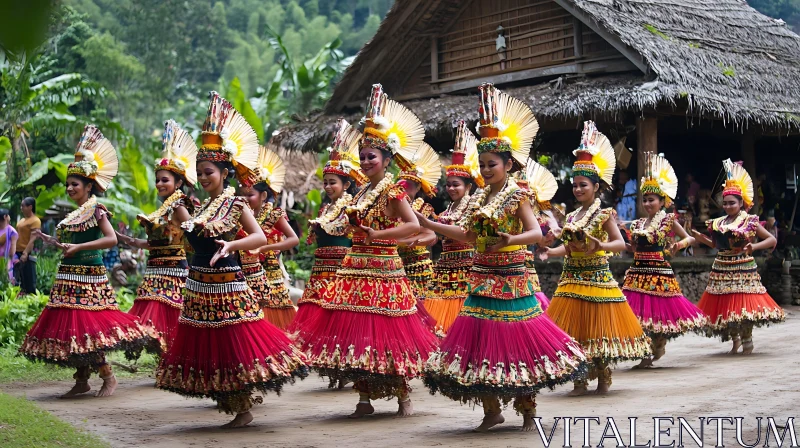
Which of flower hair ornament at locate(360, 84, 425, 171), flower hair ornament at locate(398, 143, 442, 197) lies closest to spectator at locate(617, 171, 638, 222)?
flower hair ornament at locate(398, 143, 442, 197)

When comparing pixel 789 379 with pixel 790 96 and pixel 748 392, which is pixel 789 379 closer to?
pixel 748 392

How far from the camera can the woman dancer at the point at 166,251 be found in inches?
295

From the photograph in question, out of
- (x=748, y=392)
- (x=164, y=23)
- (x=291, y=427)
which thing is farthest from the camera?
(x=164, y=23)

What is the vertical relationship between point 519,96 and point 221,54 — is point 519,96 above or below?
below

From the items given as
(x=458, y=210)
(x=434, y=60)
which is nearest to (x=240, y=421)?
(x=458, y=210)

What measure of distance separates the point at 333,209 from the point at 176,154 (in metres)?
1.46

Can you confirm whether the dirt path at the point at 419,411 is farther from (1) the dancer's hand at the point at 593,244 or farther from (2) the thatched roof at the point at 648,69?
(2) the thatched roof at the point at 648,69

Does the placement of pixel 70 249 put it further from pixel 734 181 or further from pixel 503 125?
pixel 734 181

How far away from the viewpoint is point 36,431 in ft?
18.9

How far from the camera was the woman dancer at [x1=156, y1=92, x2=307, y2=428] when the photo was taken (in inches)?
228

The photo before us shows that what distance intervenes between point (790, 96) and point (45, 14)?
1667cm

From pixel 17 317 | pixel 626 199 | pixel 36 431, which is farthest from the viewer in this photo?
pixel 626 199

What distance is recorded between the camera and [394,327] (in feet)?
20.8

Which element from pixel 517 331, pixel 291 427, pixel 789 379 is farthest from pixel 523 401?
pixel 789 379
